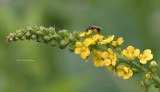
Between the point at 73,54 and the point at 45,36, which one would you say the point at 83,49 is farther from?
the point at 73,54

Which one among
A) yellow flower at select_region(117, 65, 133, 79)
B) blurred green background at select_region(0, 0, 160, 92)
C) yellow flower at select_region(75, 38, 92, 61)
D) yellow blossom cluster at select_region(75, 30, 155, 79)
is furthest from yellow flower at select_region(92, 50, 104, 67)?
blurred green background at select_region(0, 0, 160, 92)

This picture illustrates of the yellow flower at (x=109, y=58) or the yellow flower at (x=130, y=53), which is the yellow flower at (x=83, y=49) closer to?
the yellow flower at (x=109, y=58)

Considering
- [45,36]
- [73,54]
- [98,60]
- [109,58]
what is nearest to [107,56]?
[109,58]

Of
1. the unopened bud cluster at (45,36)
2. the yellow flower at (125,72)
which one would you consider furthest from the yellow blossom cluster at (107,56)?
the unopened bud cluster at (45,36)

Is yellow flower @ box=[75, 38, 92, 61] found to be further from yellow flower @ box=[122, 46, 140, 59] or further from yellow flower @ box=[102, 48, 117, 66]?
yellow flower @ box=[122, 46, 140, 59]

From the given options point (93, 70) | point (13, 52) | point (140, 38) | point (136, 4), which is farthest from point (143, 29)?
point (13, 52)
